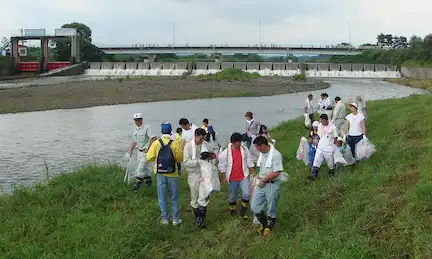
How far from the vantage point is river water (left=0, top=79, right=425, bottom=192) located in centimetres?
1419

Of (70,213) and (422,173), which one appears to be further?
(70,213)

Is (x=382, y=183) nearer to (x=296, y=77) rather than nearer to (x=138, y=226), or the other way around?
(x=138, y=226)

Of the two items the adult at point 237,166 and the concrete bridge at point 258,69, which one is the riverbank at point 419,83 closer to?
the concrete bridge at point 258,69

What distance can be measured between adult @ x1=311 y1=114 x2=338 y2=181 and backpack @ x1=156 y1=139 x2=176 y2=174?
351 centimetres

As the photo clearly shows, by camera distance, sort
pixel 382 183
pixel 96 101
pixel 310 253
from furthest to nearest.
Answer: pixel 96 101, pixel 382 183, pixel 310 253

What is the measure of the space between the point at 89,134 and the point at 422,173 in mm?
16215

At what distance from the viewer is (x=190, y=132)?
391 inches

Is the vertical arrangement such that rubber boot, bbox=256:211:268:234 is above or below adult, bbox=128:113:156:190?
below

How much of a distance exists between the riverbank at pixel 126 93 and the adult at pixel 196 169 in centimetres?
2385

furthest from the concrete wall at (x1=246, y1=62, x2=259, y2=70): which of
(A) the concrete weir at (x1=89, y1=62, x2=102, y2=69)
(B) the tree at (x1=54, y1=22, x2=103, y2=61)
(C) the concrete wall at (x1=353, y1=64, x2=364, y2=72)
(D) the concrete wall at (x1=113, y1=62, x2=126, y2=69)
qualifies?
(B) the tree at (x1=54, y1=22, x2=103, y2=61)

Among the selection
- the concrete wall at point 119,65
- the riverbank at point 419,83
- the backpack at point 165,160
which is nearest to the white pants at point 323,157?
the backpack at point 165,160

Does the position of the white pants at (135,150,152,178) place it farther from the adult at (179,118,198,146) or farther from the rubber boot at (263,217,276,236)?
the rubber boot at (263,217,276,236)

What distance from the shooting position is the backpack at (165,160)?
22.7ft

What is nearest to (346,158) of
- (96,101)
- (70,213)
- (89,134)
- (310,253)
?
(310,253)
